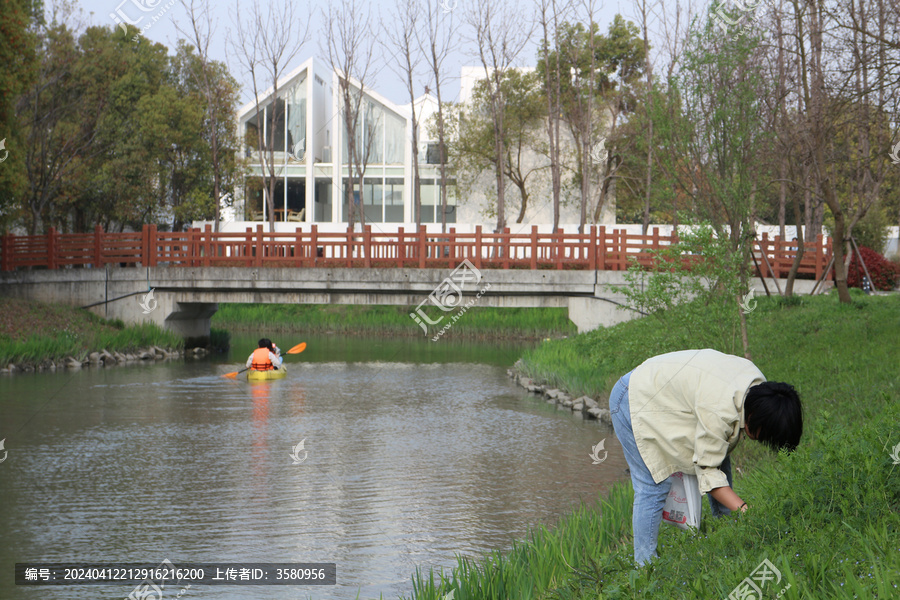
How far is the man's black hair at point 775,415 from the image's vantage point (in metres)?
3.55

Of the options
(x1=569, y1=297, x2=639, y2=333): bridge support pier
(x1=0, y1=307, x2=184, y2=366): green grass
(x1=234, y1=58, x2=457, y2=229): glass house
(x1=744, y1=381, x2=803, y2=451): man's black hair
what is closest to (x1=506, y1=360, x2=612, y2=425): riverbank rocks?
(x1=569, y1=297, x2=639, y2=333): bridge support pier

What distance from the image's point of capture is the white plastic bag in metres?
4.09

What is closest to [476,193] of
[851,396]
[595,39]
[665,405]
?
[595,39]

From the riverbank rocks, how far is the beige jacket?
8616mm

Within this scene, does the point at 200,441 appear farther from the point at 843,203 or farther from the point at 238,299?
the point at 843,203

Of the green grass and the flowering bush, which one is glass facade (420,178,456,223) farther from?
the flowering bush

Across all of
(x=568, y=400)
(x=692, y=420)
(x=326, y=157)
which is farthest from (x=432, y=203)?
(x=692, y=420)

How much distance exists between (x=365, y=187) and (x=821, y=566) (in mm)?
34546

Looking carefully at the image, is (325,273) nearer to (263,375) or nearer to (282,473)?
(263,375)

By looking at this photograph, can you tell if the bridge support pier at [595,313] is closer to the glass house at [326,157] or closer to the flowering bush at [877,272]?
the flowering bush at [877,272]

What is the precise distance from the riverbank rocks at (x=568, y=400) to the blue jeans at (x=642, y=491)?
332 inches

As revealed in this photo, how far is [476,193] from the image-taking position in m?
35.6

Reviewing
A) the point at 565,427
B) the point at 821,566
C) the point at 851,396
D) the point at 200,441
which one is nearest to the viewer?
the point at 821,566

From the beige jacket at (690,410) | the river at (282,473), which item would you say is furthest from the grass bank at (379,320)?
the beige jacket at (690,410)
